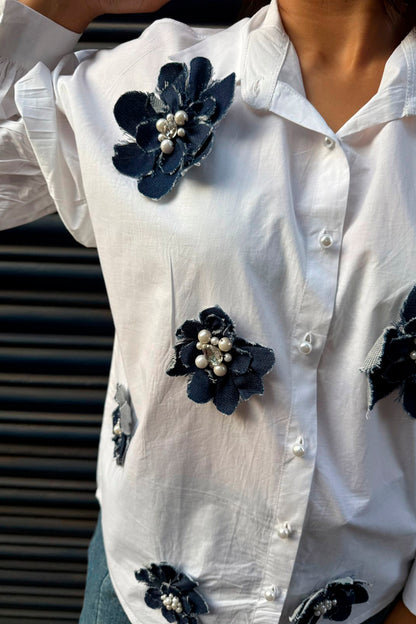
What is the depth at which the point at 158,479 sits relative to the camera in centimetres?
91

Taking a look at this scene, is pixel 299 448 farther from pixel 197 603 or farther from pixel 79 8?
pixel 79 8

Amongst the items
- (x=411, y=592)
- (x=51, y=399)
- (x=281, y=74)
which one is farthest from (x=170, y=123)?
(x=51, y=399)

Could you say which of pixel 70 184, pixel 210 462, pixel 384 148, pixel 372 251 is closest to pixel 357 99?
pixel 384 148

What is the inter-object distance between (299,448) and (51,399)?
963 mm

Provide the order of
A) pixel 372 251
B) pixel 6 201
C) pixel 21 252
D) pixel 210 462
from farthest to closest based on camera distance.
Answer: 1. pixel 21 252
2. pixel 6 201
3. pixel 210 462
4. pixel 372 251

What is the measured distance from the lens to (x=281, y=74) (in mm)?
818

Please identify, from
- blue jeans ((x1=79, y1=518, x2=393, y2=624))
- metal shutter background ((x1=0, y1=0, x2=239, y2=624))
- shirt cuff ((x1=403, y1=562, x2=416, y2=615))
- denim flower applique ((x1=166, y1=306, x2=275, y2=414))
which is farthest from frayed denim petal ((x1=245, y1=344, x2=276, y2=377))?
metal shutter background ((x1=0, y1=0, x2=239, y2=624))

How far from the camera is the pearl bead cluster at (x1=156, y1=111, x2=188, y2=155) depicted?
783 mm

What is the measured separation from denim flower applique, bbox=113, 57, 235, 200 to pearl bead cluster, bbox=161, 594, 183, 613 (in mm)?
572

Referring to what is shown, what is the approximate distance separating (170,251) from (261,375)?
0.62 feet

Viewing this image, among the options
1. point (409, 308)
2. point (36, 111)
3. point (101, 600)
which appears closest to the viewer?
point (409, 308)

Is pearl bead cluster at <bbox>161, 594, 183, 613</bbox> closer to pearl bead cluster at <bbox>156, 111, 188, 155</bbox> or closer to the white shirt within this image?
the white shirt

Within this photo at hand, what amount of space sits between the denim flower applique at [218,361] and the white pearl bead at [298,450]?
89 mm

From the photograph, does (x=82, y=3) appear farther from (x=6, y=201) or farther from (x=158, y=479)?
(x=158, y=479)
